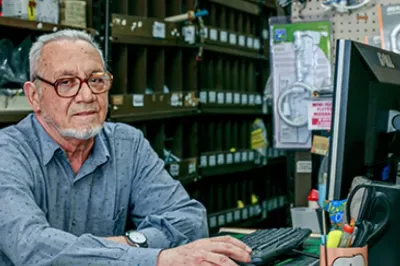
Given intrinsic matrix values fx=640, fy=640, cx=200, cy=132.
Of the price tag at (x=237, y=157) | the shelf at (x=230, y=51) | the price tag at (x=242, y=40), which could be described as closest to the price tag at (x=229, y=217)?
the price tag at (x=237, y=157)

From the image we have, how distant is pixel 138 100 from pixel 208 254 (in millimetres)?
2324

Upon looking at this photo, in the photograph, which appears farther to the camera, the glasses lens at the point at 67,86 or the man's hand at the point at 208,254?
the glasses lens at the point at 67,86

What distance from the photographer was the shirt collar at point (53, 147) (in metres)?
1.81

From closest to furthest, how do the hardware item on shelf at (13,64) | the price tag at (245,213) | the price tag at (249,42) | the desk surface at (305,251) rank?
1. the desk surface at (305,251)
2. the hardware item on shelf at (13,64)
3. the price tag at (245,213)
4. the price tag at (249,42)

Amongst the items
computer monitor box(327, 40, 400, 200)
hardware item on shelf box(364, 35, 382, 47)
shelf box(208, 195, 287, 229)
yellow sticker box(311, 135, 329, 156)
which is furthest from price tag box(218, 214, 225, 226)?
computer monitor box(327, 40, 400, 200)

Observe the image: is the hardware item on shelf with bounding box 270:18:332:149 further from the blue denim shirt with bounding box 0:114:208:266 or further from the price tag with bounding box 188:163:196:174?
the price tag with bounding box 188:163:196:174

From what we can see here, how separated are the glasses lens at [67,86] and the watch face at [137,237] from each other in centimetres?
44

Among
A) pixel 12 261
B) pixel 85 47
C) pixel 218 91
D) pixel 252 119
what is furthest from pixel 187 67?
pixel 12 261

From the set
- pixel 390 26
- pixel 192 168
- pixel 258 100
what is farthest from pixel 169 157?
pixel 390 26

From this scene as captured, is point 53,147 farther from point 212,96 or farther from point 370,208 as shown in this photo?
point 212,96

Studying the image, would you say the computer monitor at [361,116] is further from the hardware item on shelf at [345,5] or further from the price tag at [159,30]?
the price tag at [159,30]

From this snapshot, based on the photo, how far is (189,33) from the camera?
4113mm

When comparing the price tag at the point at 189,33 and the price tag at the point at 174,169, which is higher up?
the price tag at the point at 189,33

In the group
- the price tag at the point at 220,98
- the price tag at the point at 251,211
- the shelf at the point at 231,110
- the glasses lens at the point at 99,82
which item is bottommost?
the price tag at the point at 251,211
